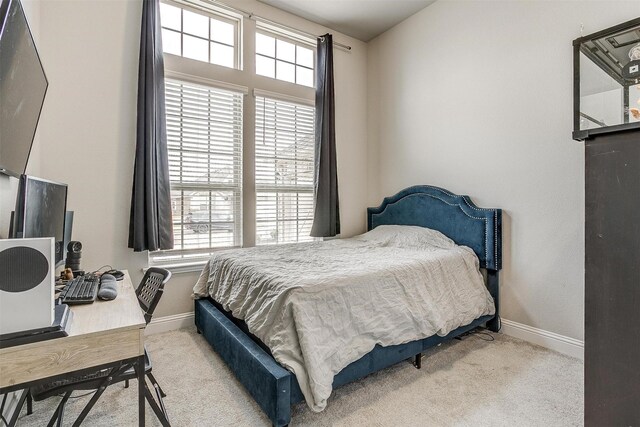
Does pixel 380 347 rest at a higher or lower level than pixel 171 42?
lower

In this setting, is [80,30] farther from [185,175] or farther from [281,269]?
[281,269]

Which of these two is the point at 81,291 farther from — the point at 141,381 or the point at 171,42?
the point at 171,42

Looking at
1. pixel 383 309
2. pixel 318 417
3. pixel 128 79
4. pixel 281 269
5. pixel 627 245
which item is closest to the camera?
pixel 627 245

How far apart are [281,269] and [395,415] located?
106cm

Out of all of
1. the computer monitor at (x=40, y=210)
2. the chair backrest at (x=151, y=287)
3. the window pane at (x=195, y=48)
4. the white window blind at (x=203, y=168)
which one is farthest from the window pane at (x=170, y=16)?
the chair backrest at (x=151, y=287)

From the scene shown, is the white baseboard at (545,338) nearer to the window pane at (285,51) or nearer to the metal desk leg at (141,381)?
the metal desk leg at (141,381)

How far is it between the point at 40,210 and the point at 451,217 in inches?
121

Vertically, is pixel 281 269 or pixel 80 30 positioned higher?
pixel 80 30

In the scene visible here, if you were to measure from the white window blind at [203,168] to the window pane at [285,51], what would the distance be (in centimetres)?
81

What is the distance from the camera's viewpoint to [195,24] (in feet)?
10.2

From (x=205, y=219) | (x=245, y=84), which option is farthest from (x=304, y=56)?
(x=205, y=219)

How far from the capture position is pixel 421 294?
2176 millimetres

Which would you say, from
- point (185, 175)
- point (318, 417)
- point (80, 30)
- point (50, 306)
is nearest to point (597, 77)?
point (318, 417)

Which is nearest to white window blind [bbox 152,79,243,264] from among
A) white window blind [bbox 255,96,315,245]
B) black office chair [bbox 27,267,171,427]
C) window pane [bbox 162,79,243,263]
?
window pane [bbox 162,79,243,263]
